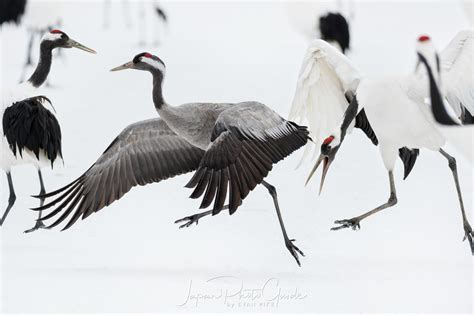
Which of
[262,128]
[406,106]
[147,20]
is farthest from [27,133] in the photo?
[147,20]

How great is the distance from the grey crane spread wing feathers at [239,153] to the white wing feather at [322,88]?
0.54m

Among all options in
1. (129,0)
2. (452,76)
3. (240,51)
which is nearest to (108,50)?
(240,51)

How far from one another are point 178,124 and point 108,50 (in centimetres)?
557

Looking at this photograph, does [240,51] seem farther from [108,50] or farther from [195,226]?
[195,226]

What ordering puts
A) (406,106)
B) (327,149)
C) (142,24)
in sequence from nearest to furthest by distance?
(406,106)
(327,149)
(142,24)

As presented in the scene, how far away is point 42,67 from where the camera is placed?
6.66m

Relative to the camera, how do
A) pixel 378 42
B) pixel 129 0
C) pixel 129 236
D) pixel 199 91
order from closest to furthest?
pixel 129 236 < pixel 199 91 < pixel 378 42 < pixel 129 0

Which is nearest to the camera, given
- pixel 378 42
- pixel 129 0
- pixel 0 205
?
pixel 0 205

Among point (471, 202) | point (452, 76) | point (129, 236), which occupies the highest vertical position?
point (452, 76)

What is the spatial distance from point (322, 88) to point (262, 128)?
855mm

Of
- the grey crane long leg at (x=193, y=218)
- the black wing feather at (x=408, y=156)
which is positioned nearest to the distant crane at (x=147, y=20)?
the black wing feather at (x=408, y=156)

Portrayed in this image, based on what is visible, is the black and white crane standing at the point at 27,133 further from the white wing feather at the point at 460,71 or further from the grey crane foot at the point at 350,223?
the white wing feather at the point at 460,71

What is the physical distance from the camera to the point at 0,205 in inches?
262

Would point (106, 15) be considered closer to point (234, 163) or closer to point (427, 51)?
point (427, 51)
